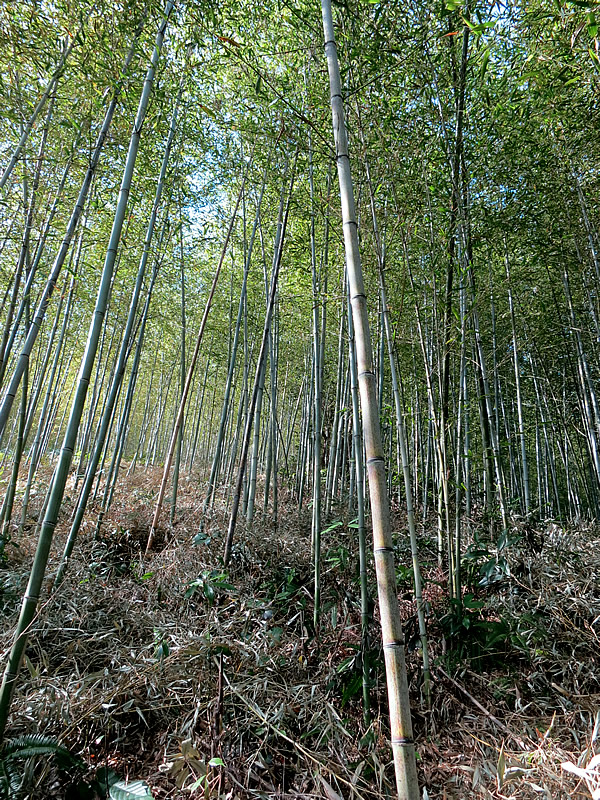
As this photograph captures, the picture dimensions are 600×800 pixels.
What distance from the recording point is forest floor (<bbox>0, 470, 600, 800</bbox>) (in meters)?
1.55

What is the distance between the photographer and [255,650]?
2.18 metres

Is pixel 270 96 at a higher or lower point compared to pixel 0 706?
higher

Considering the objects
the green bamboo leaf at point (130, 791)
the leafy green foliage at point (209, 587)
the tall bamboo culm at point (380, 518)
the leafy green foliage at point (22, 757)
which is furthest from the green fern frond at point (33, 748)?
the tall bamboo culm at point (380, 518)

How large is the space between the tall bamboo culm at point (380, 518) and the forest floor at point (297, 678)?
1.96 feet

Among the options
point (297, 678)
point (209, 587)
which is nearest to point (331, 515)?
point (209, 587)

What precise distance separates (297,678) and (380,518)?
1.49 m

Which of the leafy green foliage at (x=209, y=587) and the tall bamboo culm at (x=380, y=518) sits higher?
the tall bamboo culm at (x=380, y=518)

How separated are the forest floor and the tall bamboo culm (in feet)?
1.96

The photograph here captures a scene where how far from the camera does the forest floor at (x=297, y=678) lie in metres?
1.55

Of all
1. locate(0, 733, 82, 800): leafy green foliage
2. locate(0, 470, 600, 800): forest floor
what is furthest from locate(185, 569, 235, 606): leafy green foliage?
locate(0, 733, 82, 800): leafy green foliage

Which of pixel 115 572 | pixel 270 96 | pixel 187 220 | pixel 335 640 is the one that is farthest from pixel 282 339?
pixel 335 640

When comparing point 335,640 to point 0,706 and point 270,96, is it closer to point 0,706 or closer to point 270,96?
point 0,706

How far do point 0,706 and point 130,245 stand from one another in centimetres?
370

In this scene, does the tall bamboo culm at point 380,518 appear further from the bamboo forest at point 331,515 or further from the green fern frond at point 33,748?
the green fern frond at point 33,748
